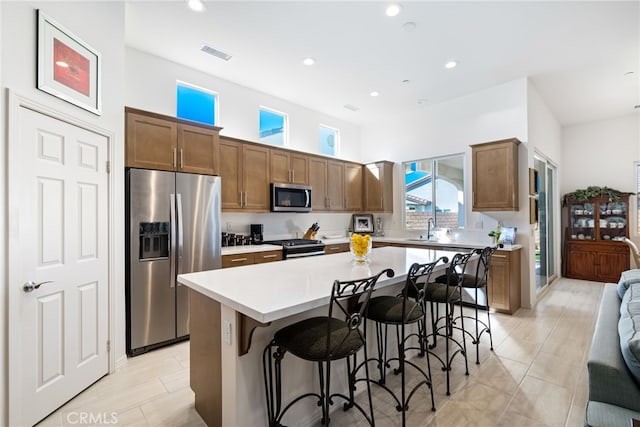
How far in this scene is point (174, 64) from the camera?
3.88 m

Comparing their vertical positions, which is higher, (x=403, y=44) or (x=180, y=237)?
(x=403, y=44)

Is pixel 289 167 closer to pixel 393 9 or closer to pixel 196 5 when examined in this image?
pixel 196 5

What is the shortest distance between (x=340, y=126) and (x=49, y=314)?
210 inches

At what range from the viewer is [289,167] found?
4805 millimetres

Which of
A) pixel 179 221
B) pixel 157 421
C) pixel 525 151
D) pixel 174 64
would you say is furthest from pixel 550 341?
pixel 174 64

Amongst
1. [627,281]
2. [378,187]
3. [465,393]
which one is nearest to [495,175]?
[627,281]

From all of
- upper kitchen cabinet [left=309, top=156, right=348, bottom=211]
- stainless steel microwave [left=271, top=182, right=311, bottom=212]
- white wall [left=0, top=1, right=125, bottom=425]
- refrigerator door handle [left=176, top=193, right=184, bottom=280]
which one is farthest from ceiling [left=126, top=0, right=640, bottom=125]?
refrigerator door handle [left=176, top=193, right=184, bottom=280]

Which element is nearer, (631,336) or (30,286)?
(631,336)

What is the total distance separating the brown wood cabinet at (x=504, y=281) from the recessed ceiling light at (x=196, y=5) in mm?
4517

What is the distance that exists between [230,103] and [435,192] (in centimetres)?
379

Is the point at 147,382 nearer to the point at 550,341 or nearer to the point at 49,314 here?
the point at 49,314

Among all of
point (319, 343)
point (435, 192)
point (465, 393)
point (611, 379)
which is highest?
point (435, 192)

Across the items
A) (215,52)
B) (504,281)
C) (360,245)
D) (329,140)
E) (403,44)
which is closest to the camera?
(360,245)

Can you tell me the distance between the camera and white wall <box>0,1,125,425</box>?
1.82 meters
